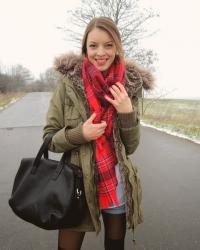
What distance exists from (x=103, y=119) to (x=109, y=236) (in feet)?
2.52

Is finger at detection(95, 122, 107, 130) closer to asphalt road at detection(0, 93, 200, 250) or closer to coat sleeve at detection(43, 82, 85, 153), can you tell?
coat sleeve at detection(43, 82, 85, 153)

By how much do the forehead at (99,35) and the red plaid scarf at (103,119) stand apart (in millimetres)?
156

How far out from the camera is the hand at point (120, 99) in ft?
6.19

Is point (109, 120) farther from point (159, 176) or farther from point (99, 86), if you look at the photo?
point (159, 176)

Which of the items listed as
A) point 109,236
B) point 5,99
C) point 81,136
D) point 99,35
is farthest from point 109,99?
point 5,99

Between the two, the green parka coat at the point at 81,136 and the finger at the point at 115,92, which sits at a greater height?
the finger at the point at 115,92

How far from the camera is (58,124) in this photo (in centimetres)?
202

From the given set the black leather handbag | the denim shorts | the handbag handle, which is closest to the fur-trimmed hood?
the handbag handle

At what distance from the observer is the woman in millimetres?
1920

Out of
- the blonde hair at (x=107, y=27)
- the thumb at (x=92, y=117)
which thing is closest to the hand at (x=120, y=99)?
the thumb at (x=92, y=117)

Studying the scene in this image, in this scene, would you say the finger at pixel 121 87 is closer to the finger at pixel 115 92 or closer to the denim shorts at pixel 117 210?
the finger at pixel 115 92

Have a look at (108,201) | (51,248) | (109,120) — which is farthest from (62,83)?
(51,248)

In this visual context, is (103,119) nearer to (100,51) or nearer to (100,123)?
(100,123)

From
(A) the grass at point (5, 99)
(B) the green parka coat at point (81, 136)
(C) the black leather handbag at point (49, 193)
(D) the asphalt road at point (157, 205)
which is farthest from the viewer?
(A) the grass at point (5, 99)
